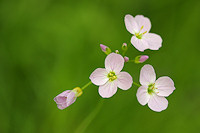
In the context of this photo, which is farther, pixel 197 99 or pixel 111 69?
pixel 197 99

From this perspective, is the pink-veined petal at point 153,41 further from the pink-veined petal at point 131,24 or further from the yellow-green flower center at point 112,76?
the yellow-green flower center at point 112,76

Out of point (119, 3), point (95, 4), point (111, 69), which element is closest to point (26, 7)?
point (95, 4)

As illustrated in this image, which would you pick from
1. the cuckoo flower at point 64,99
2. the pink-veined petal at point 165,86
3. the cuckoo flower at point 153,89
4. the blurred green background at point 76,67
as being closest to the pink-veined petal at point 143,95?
the cuckoo flower at point 153,89

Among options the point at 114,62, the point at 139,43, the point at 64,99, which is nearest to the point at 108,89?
the point at 114,62

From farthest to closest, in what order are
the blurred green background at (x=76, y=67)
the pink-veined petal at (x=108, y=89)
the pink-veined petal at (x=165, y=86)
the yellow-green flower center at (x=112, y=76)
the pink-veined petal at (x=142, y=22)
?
1. the blurred green background at (x=76, y=67)
2. the pink-veined petal at (x=142, y=22)
3. the pink-veined petal at (x=165, y=86)
4. the yellow-green flower center at (x=112, y=76)
5. the pink-veined petal at (x=108, y=89)

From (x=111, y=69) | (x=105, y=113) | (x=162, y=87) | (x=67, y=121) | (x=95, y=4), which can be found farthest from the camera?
(x=95, y=4)

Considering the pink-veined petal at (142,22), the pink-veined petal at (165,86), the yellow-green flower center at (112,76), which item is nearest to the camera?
the yellow-green flower center at (112,76)

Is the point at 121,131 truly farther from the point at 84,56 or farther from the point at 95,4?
the point at 95,4
